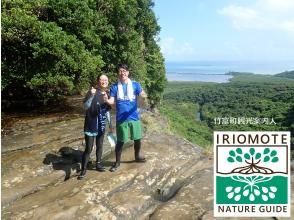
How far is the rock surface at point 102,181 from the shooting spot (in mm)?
7508

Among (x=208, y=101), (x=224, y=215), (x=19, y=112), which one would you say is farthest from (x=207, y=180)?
(x=208, y=101)

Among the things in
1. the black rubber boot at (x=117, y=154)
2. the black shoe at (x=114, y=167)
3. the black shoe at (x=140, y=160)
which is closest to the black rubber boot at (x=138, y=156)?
the black shoe at (x=140, y=160)

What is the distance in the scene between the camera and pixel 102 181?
8492mm

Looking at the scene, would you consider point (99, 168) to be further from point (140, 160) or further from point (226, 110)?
point (226, 110)

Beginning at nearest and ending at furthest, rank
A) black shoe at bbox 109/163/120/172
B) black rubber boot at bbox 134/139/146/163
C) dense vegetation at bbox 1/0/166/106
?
black shoe at bbox 109/163/120/172 < black rubber boot at bbox 134/139/146/163 < dense vegetation at bbox 1/0/166/106

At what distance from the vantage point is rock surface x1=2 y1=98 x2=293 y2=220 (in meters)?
7.51

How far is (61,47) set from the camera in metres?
14.1

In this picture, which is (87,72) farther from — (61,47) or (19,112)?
(19,112)

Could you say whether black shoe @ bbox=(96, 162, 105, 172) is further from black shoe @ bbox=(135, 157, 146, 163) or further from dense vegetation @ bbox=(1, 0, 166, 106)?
dense vegetation @ bbox=(1, 0, 166, 106)

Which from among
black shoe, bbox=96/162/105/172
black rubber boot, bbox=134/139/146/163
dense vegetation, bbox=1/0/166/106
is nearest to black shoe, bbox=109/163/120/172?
black shoe, bbox=96/162/105/172

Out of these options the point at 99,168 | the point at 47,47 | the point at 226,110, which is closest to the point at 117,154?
the point at 99,168

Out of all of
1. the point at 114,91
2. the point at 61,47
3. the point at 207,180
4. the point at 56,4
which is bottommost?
the point at 207,180

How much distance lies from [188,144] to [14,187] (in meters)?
4.59

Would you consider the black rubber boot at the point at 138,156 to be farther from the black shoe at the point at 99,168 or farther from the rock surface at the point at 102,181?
the black shoe at the point at 99,168
